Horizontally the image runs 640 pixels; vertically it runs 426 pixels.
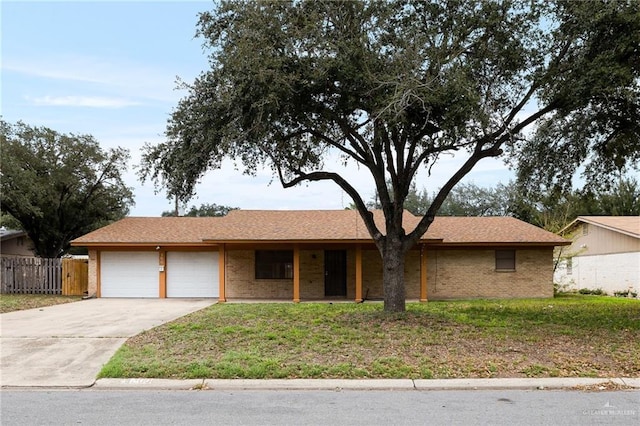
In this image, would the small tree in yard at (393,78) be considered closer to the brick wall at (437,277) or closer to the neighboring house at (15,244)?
the brick wall at (437,277)

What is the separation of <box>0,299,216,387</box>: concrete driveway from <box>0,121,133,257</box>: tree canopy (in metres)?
8.30

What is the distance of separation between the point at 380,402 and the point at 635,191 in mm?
42629

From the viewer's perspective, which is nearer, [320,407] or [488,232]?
[320,407]

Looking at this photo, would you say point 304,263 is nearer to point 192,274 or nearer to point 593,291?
point 192,274

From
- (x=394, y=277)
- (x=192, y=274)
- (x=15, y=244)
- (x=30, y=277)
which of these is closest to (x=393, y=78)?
(x=394, y=277)

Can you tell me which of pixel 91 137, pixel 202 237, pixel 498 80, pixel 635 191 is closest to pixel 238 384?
pixel 498 80

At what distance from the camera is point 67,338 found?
1134 cm

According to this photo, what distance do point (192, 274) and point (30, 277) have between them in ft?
25.0

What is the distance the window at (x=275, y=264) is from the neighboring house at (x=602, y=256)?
1391 cm

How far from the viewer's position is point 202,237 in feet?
74.0

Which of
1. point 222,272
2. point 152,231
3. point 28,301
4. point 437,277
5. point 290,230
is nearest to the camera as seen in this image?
point 28,301

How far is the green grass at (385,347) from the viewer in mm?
8445

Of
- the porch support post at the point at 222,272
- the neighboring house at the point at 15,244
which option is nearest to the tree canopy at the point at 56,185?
the neighboring house at the point at 15,244

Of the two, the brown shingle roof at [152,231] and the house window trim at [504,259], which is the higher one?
the brown shingle roof at [152,231]
